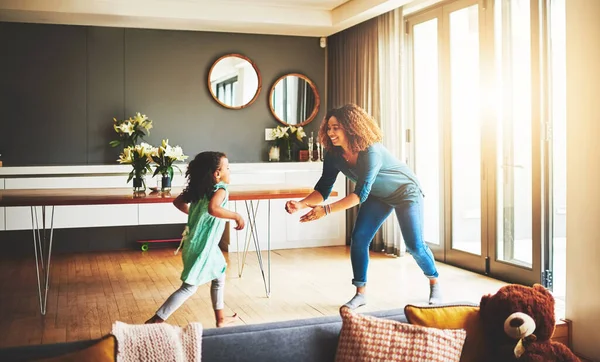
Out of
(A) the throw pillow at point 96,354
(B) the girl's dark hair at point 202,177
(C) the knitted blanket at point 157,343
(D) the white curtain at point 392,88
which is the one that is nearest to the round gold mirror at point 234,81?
(D) the white curtain at point 392,88

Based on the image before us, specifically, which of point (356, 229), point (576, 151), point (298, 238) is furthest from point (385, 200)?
point (298, 238)

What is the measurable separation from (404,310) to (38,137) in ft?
16.6

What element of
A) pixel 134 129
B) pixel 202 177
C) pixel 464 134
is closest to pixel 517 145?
pixel 464 134

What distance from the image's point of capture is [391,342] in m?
2.05

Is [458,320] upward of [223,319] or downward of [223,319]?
upward

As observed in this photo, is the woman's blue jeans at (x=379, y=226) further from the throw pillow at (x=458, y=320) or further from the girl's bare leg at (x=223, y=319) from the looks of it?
the throw pillow at (x=458, y=320)

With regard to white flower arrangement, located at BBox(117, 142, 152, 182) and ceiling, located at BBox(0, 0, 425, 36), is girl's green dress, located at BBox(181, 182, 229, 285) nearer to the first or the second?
white flower arrangement, located at BBox(117, 142, 152, 182)

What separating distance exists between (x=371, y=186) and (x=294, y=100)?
333 centimetres

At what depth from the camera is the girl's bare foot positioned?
3648mm

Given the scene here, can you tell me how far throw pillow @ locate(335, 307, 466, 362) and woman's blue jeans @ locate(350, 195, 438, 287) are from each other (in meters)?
1.92

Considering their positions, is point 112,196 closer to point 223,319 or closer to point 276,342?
point 223,319

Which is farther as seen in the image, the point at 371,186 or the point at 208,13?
the point at 208,13

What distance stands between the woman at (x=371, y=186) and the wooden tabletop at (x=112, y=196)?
0.32m

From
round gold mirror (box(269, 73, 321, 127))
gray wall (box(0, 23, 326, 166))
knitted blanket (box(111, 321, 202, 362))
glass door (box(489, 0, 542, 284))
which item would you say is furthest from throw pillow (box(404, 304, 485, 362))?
round gold mirror (box(269, 73, 321, 127))
